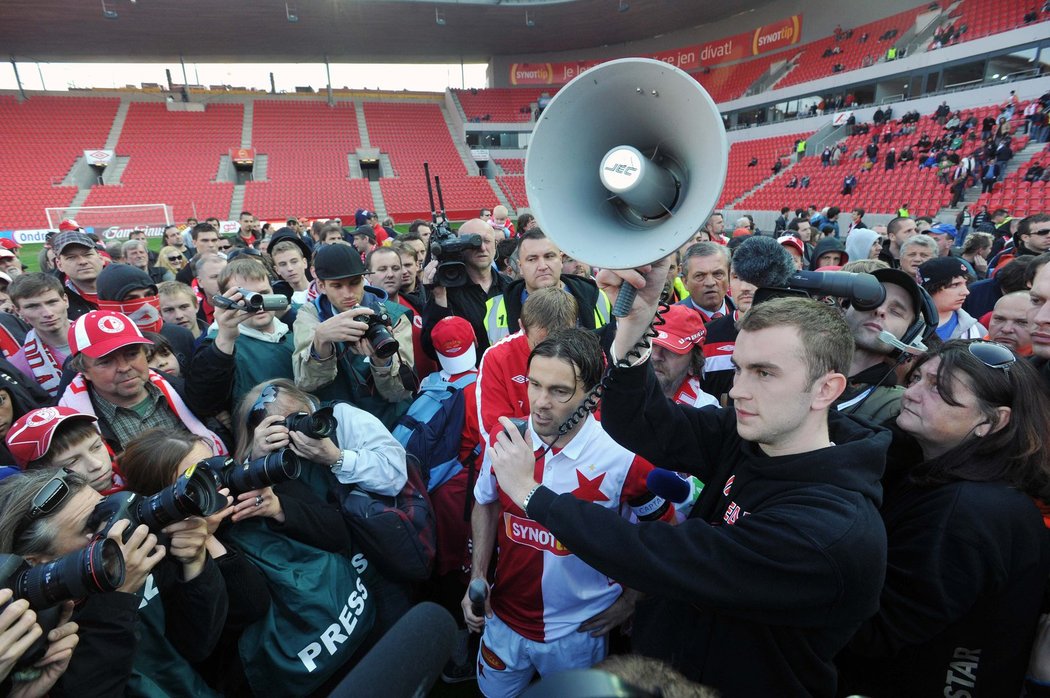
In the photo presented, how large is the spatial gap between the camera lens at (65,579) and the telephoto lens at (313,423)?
0.68 m

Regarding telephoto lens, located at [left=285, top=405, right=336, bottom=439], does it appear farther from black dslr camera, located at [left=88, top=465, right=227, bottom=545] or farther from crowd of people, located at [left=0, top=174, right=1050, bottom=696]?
black dslr camera, located at [left=88, top=465, right=227, bottom=545]

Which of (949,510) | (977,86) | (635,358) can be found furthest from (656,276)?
(977,86)

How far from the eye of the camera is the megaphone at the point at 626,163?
118 centimetres

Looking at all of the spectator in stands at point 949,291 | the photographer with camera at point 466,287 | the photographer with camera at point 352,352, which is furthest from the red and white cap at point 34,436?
the spectator in stands at point 949,291

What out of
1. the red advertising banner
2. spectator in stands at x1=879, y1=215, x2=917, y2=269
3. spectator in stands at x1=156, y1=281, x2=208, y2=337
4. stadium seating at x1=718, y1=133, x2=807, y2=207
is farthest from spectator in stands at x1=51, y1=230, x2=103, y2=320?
the red advertising banner

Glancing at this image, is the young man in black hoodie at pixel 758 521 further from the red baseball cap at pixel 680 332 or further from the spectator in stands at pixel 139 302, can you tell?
the spectator in stands at pixel 139 302

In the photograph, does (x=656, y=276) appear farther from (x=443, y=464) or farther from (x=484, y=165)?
(x=484, y=165)

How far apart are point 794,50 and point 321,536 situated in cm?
3102

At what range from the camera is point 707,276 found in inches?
126

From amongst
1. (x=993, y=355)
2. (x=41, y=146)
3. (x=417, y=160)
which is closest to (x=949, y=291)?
(x=993, y=355)

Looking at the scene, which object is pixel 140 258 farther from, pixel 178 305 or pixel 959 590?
pixel 959 590

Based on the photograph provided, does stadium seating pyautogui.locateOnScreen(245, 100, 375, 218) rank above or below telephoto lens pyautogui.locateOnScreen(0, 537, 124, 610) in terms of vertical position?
above

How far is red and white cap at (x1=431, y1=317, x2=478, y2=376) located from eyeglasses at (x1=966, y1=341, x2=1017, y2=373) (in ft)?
7.11

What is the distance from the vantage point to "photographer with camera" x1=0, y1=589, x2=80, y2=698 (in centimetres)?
105
